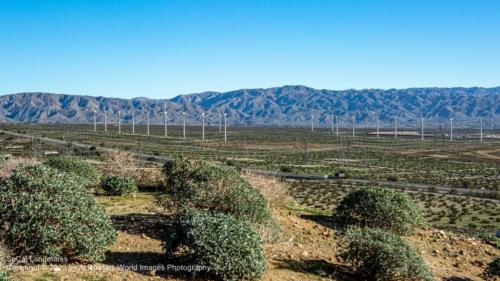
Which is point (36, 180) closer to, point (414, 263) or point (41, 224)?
point (41, 224)

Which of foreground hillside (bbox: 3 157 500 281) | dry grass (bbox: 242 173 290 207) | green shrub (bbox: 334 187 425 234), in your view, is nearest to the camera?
foreground hillside (bbox: 3 157 500 281)

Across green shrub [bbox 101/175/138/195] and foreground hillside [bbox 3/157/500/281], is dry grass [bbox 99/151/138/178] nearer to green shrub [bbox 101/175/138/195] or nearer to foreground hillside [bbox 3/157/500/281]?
green shrub [bbox 101/175/138/195]

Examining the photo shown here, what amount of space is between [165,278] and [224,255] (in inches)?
52.5

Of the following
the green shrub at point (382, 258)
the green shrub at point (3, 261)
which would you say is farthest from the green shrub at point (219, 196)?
the green shrub at point (3, 261)

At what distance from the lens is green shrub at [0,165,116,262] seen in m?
10.2

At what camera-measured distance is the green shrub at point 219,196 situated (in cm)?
1360

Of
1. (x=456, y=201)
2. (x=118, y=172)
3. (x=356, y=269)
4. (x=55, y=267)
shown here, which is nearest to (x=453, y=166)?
(x=456, y=201)

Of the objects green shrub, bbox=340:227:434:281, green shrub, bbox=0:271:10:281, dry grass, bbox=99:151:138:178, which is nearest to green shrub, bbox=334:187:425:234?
green shrub, bbox=340:227:434:281

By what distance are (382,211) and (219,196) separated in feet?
19.7

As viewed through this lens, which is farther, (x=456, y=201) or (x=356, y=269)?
(x=456, y=201)

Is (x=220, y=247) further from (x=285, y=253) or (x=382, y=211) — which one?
(x=382, y=211)

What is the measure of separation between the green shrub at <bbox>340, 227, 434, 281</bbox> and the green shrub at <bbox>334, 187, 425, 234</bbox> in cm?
388

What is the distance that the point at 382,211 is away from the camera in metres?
16.8

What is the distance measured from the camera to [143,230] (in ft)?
47.2
